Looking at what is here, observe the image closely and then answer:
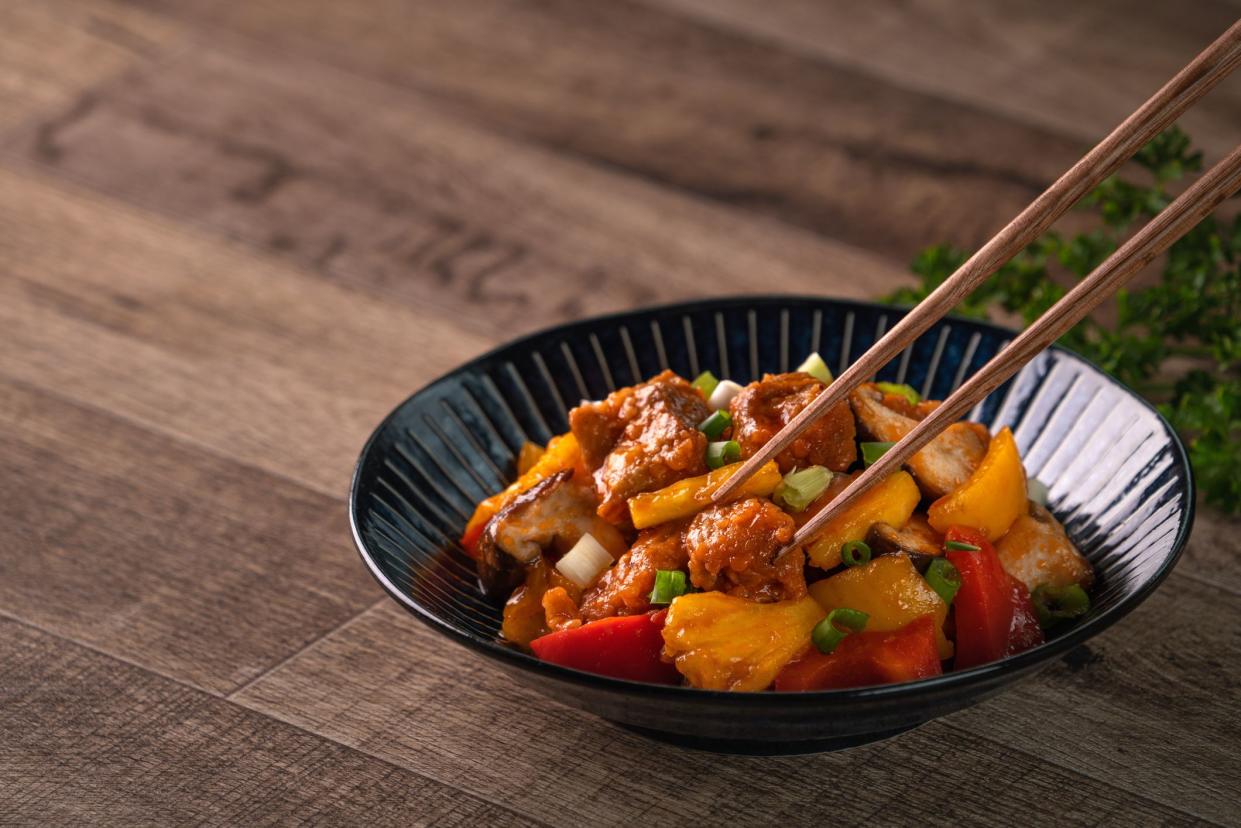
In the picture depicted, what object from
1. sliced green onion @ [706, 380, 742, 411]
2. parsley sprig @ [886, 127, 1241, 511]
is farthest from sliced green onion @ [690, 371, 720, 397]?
parsley sprig @ [886, 127, 1241, 511]

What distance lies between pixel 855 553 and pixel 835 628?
87 mm

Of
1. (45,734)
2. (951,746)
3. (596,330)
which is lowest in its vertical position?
(45,734)

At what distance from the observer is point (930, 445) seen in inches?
61.9

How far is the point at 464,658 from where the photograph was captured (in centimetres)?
171

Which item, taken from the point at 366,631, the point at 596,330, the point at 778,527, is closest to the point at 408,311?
the point at 596,330

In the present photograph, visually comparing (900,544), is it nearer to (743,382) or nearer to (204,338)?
(743,382)

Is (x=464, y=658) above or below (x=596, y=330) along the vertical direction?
below

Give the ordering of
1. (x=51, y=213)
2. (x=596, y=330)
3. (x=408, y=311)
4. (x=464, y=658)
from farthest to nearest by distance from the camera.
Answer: (x=51, y=213)
(x=408, y=311)
(x=596, y=330)
(x=464, y=658)

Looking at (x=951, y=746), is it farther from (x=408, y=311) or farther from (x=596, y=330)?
(x=408, y=311)

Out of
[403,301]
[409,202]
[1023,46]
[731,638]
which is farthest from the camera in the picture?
[1023,46]

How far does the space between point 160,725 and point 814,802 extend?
733 millimetres

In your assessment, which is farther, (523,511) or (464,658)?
(464,658)

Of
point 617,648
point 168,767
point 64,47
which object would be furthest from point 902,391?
point 64,47

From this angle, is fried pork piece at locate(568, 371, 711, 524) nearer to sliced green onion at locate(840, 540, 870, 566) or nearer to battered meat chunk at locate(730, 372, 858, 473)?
battered meat chunk at locate(730, 372, 858, 473)
